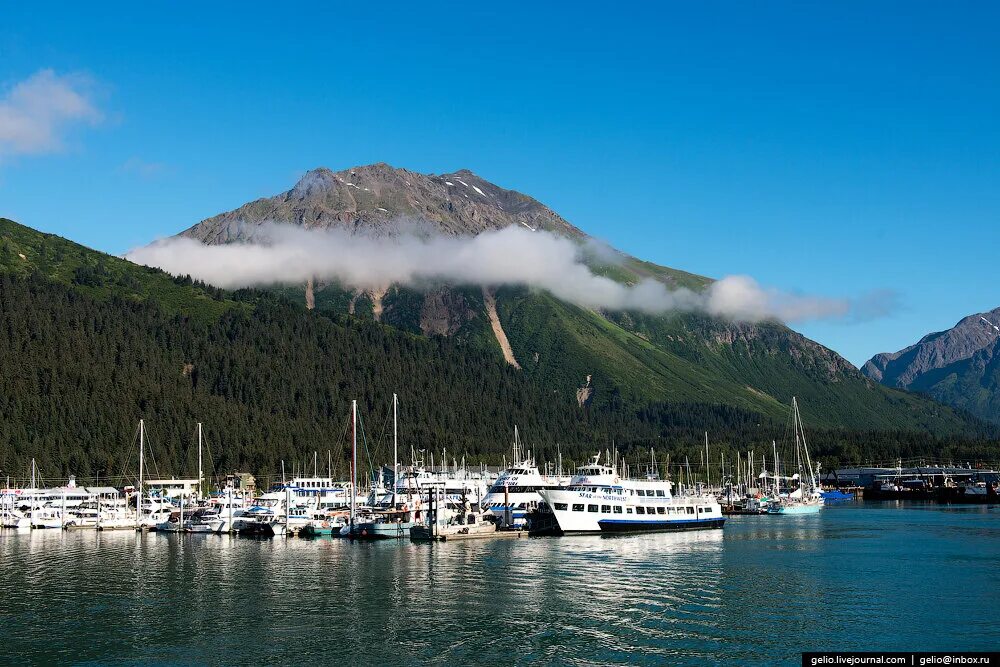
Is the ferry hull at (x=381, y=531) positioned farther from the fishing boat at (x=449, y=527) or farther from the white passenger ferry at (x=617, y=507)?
the white passenger ferry at (x=617, y=507)

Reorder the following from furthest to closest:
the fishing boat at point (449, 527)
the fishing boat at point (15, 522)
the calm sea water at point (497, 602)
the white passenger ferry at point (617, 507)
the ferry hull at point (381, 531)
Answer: the fishing boat at point (15, 522) < the white passenger ferry at point (617, 507) < the ferry hull at point (381, 531) < the fishing boat at point (449, 527) < the calm sea water at point (497, 602)

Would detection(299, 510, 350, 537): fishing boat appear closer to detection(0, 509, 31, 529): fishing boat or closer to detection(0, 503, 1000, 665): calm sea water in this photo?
detection(0, 503, 1000, 665): calm sea water

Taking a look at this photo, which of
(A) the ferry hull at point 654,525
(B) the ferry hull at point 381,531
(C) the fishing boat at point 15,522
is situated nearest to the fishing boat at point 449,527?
(B) the ferry hull at point 381,531

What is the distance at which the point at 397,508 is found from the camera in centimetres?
19012

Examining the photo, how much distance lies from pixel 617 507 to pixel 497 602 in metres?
75.9

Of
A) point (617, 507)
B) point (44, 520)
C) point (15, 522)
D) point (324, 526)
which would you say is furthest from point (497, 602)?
point (15, 522)

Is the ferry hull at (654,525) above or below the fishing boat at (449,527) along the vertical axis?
below

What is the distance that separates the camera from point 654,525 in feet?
544

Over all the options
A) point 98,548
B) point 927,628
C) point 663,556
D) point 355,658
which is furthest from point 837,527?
point 355,658

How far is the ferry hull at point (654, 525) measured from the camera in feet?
527

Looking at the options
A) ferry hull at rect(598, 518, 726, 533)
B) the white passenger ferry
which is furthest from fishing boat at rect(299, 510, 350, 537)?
ferry hull at rect(598, 518, 726, 533)

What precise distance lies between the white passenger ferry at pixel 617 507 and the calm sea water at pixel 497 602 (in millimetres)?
14502

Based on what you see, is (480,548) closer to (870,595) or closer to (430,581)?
(430,581)

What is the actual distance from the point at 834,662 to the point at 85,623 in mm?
56176
